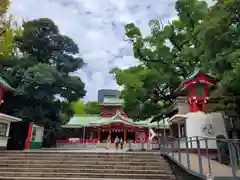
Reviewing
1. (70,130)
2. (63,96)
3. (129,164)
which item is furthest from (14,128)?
(129,164)

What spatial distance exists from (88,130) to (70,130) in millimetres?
2795

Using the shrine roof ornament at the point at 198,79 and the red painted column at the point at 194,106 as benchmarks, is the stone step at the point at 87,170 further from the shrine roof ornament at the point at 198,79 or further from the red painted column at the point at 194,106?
the shrine roof ornament at the point at 198,79

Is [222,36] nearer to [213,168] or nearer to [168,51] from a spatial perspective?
[213,168]

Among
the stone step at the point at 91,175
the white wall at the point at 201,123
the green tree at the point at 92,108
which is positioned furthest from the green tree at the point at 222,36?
the green tree at the point at 92,108

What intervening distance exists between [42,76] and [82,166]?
36.1ft

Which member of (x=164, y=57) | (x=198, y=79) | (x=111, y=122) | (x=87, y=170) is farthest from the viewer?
(x=111, y=122)

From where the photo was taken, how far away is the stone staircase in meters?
8.27

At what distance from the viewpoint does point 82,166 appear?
9.23m

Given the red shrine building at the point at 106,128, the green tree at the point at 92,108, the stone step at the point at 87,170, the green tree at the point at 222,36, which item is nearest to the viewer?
the green tree at the point at 222,36

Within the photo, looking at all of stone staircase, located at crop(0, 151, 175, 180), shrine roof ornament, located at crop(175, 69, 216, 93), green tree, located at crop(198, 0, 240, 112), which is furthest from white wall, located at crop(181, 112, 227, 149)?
green tree, located at crop(198, 0, 240, 112)

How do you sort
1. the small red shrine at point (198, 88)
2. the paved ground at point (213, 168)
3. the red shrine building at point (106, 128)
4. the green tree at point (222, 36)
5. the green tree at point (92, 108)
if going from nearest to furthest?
the paved ground at point (213, 168), the green tree at point (222, 36), the small red shrine at point (198, 88), the red shrine building at point (106, 128), the green tree at point (92, 108)

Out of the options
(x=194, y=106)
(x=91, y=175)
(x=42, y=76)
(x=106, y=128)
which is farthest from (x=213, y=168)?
(x=106, y=128)

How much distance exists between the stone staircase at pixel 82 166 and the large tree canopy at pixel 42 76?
315 inches

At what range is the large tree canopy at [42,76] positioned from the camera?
18.2 meters
